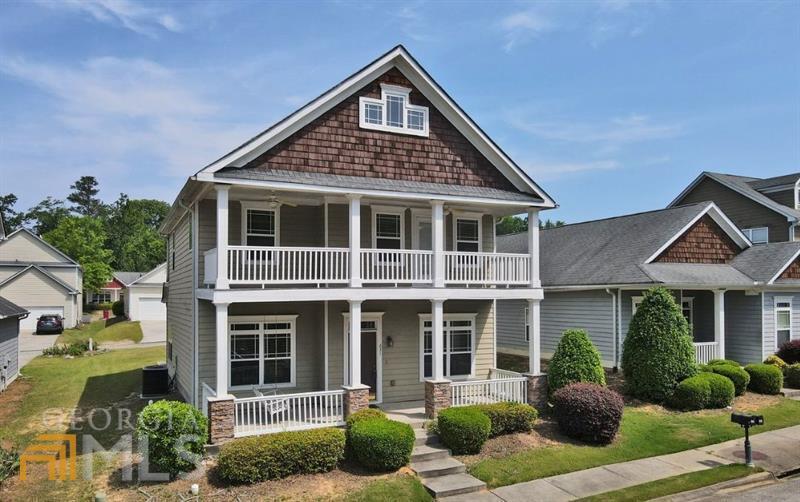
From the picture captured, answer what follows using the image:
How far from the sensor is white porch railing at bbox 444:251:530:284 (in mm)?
16016

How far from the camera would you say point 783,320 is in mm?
22734

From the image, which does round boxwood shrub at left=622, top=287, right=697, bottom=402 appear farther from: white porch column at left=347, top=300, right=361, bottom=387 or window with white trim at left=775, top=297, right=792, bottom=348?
white porch column at left=347, top=300, right=361, bottom=387

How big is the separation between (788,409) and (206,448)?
17.2 meters

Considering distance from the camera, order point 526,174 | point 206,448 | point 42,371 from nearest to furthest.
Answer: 1. point 206,448
2. point 526,174
3. point 42,371

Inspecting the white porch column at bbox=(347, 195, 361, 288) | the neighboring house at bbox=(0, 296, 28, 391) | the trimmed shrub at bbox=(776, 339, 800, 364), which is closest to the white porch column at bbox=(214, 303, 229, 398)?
the white porch column at bbox=(347, 195, 361, 288)

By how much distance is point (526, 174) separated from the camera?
655 inches

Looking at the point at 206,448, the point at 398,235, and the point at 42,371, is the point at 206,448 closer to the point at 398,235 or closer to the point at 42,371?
the point at 398,235

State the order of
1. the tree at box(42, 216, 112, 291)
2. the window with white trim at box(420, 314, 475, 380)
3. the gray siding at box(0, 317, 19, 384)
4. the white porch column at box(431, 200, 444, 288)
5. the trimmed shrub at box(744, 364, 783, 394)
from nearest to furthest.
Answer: the white porch column at box(431, 200, 444, 288)
the window with white trim at box(420, 314, 475, 380)
the trimmed shrub at box(744, 364, 783, 394)
the gray siding at box(0, 317, 19, 384)
the tree at box(42, 216, 112, 291)

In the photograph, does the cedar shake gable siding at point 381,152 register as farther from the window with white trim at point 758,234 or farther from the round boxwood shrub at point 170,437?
the window with white trim at point 758,234

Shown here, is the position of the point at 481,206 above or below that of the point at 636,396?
above

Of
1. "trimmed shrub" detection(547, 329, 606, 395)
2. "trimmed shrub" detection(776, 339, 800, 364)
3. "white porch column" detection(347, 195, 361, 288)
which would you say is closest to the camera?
"white porch column" detection(347, 195, 361, 288)

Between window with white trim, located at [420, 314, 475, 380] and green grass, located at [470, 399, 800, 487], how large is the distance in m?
4.75

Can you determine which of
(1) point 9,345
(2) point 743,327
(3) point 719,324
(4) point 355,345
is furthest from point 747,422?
(1) point 9,345

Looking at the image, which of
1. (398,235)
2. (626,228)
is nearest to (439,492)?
(398,235)
